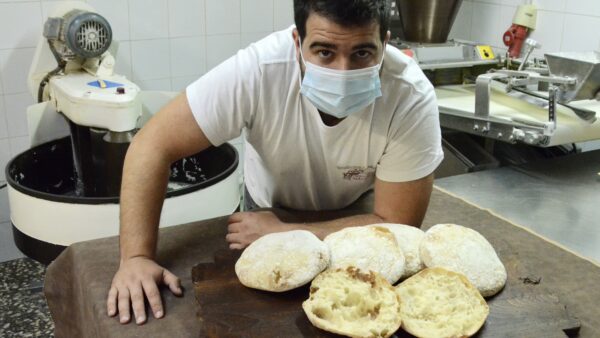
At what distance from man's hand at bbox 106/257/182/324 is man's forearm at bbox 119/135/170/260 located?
6 centimetres

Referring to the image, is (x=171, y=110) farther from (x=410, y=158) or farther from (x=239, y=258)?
(x=410, y=158)

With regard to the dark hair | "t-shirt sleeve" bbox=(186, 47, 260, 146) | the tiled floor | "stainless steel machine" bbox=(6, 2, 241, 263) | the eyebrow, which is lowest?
the tiled floor

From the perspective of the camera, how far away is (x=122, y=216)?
1.31 meters

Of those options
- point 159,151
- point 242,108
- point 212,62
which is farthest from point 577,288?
point 212,62

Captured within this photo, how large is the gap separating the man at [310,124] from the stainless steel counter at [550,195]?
0.42 meters

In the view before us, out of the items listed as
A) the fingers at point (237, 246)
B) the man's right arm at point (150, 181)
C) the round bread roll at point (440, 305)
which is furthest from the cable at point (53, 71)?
the round bread roll at point (440, 305)

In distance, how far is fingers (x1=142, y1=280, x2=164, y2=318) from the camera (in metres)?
1.11

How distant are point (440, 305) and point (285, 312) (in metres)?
0.27

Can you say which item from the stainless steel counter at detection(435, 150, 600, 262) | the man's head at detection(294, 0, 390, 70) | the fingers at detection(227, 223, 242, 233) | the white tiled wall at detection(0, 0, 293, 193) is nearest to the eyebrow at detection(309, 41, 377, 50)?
the man's head at detection(294, 0, 390, 70)

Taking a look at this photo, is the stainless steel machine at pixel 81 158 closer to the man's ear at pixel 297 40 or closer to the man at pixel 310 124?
the man at pixel 310 124

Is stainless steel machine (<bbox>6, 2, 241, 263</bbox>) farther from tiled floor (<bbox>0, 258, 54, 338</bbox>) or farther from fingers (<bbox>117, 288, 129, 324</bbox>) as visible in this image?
fingers (<bbox>117, 288, 129, 324</bbox>)

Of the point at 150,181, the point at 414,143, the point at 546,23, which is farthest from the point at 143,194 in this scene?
the point at 546,23

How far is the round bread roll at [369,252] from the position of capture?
111 cm

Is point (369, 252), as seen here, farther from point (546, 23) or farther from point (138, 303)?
point (546, 23)
